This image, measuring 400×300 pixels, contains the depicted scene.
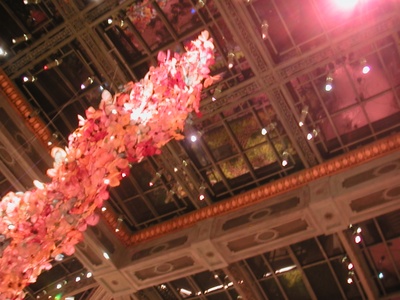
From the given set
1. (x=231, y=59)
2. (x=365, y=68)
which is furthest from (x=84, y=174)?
(x=365, y=68)

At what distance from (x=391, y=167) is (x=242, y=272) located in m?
4.08

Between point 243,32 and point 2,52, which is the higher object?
point 243,32

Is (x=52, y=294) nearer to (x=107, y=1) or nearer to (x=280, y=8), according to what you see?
(x=107, y=1)

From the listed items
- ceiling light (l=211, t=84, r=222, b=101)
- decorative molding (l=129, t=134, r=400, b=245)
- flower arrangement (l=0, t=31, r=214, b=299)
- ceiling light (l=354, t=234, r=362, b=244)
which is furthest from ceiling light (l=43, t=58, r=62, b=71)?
ceiling light (l=354, t=234, r=362, b=244)

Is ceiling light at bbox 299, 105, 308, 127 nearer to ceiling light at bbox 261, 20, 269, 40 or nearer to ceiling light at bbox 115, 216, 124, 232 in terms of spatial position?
ceiling light at bbox 261, 20, 269, 40

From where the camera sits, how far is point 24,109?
9594 mm

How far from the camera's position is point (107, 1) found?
843 cm

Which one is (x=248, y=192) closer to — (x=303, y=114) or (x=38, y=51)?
(x=303, y=114)

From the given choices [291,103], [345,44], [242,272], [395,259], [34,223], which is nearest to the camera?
[34,223]

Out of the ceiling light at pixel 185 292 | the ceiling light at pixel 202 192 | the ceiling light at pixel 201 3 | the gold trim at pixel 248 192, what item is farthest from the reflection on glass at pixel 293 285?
the ceiling light at pixel 201 3

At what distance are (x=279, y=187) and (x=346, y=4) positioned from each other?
368cm

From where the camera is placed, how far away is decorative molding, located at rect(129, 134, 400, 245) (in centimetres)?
888

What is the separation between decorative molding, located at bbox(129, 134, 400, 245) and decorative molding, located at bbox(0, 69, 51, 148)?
10.2 feet

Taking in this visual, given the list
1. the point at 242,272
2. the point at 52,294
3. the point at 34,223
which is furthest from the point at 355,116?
the point at 52,294
